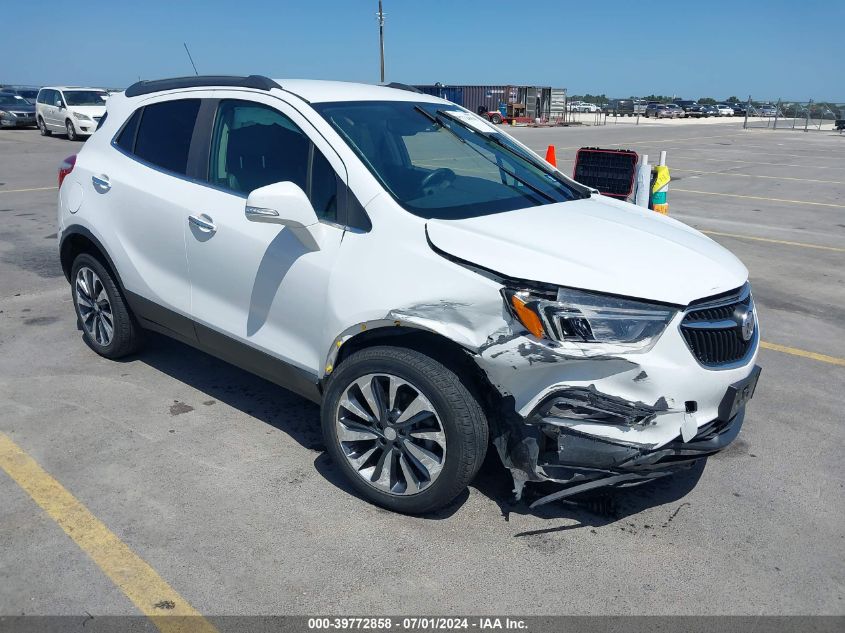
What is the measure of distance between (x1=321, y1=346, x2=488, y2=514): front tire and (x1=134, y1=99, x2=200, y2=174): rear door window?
173cm

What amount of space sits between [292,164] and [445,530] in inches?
74.9

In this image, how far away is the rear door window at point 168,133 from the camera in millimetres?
4121

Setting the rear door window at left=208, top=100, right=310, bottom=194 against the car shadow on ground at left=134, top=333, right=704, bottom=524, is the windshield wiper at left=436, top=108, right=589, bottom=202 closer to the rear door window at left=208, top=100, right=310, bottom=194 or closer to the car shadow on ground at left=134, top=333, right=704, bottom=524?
the rear door window at left=208, top=100, right=310, bottom=194

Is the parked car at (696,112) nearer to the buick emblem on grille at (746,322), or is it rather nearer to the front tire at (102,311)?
the front tire at (102,311)

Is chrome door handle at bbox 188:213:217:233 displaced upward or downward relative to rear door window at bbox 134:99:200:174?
downward

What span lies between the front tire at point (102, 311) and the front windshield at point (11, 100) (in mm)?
27084

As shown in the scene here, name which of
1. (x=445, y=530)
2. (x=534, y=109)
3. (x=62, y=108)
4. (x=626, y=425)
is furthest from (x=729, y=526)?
(x=534, y=109)

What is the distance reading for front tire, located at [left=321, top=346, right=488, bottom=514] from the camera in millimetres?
2986

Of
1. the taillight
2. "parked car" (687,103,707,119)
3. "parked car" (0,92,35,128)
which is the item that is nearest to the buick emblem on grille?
the taillight

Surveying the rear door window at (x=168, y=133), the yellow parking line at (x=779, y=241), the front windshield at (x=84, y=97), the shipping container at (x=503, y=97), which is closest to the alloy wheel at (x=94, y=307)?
the rear door window at (x=168, y=133)

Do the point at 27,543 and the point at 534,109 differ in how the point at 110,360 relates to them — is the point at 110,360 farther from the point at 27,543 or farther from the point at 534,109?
the point at 534,109

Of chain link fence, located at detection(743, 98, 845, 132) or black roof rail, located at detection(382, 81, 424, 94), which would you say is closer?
black roof rail, located at detection(382, 81, 424, 94)

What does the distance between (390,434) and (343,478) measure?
54 cm

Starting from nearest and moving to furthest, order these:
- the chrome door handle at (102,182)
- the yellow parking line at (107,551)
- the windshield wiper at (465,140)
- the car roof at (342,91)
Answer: the yellow parking line at (107,551)
the car roof at (342,91)
the windshield wiper at (465,140)
the chrome door handle at (102,182)
